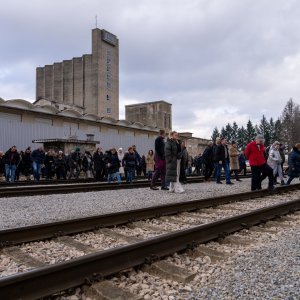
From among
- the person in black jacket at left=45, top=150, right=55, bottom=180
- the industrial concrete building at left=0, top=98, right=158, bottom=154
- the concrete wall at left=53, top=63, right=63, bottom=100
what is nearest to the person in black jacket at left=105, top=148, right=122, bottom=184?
the person in black jacket at left=45, top=150, right=55, bottom=180

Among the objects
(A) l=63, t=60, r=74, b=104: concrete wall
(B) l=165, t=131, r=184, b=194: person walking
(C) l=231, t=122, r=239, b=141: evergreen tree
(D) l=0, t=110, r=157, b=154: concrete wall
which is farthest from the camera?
(C) l=231, t=122, r=239, b=141: evergreen tree

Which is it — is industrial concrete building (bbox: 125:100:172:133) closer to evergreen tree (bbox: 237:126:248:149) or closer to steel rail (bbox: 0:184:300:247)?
evergreen tree (bbox: 237:126:248:149)

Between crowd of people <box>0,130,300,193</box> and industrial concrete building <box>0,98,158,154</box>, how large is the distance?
11.7ft

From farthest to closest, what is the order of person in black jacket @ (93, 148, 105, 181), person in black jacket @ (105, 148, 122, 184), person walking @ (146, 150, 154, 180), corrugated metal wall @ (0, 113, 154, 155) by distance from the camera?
1. corrugated metal wall @ (0, 113, 154, 155)
2. person walking @ (146, 150, 154, 180)
3. person in black jacket @ (93, 148, 105, 181)
4. person in black jacket @ (105, 148, 122, 184)

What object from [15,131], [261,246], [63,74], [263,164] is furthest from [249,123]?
[261,246]

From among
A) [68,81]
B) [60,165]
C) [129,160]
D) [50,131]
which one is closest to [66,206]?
[129,160]

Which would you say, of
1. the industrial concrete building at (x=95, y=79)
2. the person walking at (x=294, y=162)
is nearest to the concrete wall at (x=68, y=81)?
the industrial concrete building at (x=95, y=79)

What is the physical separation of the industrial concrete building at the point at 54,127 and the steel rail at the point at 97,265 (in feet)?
62.1

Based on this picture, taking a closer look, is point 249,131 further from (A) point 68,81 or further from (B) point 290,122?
(A) point 68,81

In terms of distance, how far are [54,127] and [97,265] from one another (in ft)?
83.4

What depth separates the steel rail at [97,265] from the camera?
2.97 meters

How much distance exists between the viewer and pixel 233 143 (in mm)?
17219

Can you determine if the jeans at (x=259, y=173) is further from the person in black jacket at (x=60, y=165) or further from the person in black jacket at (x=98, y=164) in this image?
the person in black jacket at (x=60, y=165)

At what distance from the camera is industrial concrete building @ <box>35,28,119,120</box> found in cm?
6147
